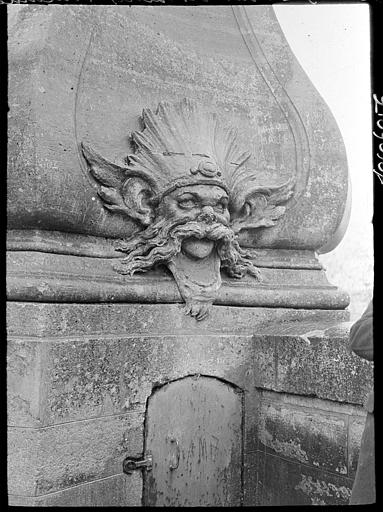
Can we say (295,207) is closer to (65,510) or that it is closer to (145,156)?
(145,156)

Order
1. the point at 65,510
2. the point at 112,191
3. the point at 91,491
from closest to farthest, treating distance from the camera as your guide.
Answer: the point at 65,510, the point at 91,491, the point at 112,191

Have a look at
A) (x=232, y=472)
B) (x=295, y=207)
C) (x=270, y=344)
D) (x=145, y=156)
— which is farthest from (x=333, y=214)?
(x=232, y=472)

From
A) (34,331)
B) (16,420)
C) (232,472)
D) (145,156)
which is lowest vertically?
(232,472)

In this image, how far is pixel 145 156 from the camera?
9.94ft

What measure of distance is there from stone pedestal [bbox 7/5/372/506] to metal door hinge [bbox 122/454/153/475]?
33 mm

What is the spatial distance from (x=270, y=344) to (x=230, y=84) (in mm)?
1718

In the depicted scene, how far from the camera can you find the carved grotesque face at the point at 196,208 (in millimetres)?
3023

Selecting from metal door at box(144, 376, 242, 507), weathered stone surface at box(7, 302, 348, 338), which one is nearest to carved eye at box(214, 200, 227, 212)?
weathered stone surface at box(7, 302, 348, 338)

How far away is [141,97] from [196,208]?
0.72 meters

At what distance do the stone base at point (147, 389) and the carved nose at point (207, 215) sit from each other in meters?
0.51

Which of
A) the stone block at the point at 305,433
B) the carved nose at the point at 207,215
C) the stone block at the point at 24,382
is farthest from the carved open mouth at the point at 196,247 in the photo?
the stone block at the point at 24,382

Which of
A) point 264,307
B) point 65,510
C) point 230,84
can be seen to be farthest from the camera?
point 230,84

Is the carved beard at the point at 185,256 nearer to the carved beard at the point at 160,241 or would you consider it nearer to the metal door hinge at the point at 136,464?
the carved beard at the point at 160,241

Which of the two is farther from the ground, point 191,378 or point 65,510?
→ point 191,378
